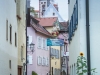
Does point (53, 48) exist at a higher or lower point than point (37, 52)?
higher

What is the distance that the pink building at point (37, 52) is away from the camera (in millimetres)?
49719

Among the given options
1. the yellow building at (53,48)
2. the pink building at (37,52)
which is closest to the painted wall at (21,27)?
the pink building at (37,52)

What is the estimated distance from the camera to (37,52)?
53.8m

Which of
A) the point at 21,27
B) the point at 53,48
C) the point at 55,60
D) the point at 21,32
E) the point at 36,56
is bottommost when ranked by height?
the point at 55,60

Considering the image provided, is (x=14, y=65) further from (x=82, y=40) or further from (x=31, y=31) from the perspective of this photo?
(x=31, y=31)

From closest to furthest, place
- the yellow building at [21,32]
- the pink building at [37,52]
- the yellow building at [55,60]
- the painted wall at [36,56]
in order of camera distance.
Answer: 1. the yellow building at [21,32]
2. the pink building at [37,52]
3. the painted wall at [36,56]
4. the yellow building at [55,60]

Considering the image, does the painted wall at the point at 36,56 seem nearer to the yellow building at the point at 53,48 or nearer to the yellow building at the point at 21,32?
the yellow building at the point at 53,48

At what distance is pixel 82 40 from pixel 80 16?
0.95 metres

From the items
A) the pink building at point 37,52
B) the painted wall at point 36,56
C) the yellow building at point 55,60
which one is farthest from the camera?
the yellow building at point 55,60

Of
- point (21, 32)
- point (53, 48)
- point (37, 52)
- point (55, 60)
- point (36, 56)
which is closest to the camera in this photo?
point (21, 32)

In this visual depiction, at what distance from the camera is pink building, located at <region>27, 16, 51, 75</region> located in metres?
49.7

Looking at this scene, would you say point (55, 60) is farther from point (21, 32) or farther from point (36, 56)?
point (21, 32)

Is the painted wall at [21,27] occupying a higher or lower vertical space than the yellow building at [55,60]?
higher

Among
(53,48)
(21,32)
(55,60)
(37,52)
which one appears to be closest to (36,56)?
(37,52)
